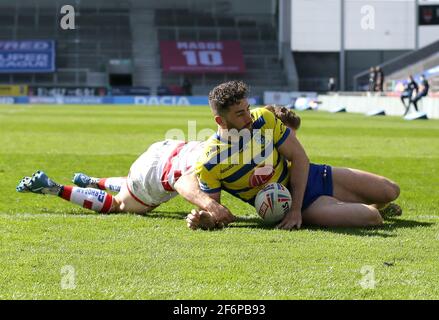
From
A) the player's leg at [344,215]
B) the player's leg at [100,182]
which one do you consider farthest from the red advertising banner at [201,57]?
the player's leg at [344,215]

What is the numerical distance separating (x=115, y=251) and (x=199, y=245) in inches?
24.8

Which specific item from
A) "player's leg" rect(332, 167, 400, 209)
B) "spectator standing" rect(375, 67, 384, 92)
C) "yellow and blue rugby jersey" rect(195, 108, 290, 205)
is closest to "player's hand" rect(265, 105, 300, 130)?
"yellow and blue rugby jersey" rect(195, 108, 290, 205)

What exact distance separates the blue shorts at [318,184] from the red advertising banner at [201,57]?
5469cm

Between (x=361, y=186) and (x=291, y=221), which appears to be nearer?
(x=291, y=221)

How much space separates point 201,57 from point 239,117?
56.9m

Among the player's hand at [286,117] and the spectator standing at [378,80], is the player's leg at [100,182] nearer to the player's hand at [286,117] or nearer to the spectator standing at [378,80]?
the player's hand at [286,117]

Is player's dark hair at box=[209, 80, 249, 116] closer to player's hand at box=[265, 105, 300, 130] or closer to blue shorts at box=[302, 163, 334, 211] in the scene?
player's hand at box=[265, 105, 300, 130]

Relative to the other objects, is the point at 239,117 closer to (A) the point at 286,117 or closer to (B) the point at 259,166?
(B) the point at 259,166

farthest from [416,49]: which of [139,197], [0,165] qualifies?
[139,197]

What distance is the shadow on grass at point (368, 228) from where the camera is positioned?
22.9 feet

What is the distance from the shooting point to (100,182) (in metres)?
9.24

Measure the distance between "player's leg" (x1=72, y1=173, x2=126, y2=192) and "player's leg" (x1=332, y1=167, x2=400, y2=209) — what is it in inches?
93.0

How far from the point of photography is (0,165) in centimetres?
1332

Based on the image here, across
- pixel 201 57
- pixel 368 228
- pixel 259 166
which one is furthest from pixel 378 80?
pixel 259 166
